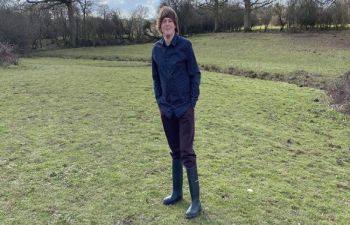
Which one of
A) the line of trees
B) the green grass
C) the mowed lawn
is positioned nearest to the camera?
the green grass

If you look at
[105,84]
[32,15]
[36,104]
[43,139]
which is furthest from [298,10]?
[43,139]

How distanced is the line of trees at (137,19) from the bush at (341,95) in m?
30.2

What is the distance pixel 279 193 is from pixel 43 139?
492 centimetres

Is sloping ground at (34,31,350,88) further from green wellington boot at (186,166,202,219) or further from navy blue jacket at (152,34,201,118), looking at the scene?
navy blue jacket at (152,34,201,118)

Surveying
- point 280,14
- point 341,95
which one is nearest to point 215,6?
point 280,14

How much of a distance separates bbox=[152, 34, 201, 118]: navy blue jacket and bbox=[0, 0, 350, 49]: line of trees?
36.8m

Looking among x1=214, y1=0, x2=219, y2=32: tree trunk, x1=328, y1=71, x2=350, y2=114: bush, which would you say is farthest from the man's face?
x1=214, y1=0, x2=219, y2=32: tree trunk

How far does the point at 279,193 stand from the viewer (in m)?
5.61

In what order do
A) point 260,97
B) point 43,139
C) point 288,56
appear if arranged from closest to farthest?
point 43,139 < point 260,97 < point 288,56

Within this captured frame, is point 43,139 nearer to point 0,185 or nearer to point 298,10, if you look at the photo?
point 0,185

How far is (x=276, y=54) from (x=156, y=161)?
76.8ft

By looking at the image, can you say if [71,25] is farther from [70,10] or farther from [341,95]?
[341,95]

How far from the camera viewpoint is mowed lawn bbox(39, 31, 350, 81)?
68.5 feet

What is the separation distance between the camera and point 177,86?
468 centimetres
